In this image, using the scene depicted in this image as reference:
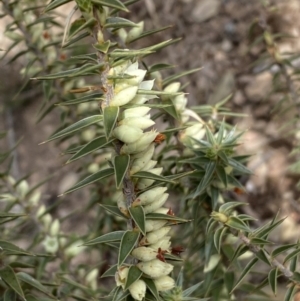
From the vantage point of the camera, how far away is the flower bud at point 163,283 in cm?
115

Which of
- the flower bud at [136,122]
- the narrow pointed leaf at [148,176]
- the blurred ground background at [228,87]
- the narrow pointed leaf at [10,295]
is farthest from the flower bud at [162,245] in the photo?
the blurred ground background at [228,87]

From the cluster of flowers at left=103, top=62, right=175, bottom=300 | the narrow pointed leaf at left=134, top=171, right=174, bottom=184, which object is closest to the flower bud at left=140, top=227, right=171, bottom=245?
the cluster of flowers at left=103, top=62, right=175, bottom=300

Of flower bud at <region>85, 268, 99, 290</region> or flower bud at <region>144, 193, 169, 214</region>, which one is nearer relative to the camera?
flower bud at <region>144, 193, 169, 214</region>

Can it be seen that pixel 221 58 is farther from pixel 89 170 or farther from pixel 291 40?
pixel 89 170

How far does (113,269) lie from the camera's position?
1.20 m

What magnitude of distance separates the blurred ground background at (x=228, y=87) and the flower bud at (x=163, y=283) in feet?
6.22

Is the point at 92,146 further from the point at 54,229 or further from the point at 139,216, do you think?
the point at 54,229

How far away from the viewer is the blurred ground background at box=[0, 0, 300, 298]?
316cm

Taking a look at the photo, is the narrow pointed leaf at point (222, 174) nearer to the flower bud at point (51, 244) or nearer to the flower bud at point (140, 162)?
the flower bud at point (140, 162)

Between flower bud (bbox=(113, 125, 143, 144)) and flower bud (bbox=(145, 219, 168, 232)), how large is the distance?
0.61 ft

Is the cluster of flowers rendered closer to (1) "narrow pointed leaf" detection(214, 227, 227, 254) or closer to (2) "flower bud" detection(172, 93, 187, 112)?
(1) "narrow pointed leaf" detection(214, 227, 227, 254)

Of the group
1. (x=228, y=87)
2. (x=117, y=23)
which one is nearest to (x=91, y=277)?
(x=117, y=23)

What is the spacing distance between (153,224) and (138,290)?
0.44 feet

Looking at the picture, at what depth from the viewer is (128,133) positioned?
1.04 metres
